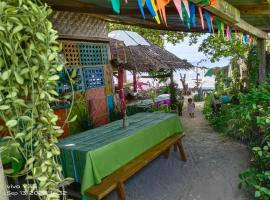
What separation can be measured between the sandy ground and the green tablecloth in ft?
2.34

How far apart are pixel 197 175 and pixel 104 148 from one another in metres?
2.33

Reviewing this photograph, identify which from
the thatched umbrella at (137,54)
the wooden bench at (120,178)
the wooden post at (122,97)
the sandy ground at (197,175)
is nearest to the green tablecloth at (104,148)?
the wooden bench at (120,178)

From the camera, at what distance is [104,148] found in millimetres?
3623

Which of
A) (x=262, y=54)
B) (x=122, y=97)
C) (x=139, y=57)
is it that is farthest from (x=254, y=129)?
(x=139, y=57)

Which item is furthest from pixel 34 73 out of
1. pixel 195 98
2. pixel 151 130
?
pixel 195 98

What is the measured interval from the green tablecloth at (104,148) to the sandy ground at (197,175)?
714mm

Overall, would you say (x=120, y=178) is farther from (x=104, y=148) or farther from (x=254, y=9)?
(x=254, y=9)

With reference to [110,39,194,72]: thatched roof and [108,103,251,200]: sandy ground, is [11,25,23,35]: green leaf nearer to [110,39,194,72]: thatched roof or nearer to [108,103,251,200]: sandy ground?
[108,103,251,200]: sandy ground

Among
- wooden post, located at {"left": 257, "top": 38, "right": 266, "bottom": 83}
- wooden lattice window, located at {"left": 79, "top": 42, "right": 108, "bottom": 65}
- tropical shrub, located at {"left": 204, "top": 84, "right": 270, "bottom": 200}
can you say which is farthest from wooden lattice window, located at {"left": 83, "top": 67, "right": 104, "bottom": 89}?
wooden post, located at {"left": 257, "top": 38, "right": 266, "bottom": 83}

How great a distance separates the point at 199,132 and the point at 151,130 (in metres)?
4.04

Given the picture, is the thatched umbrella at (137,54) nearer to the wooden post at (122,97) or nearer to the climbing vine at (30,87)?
the wooden post at (122,97)

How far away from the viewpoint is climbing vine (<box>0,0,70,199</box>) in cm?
123

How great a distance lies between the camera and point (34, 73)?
133cm

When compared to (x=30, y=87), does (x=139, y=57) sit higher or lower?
higher
